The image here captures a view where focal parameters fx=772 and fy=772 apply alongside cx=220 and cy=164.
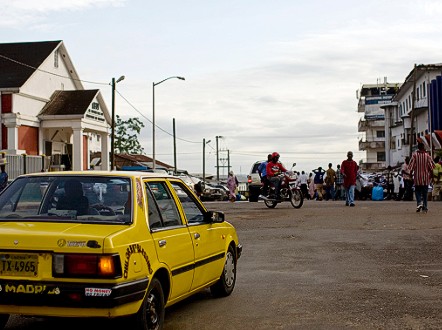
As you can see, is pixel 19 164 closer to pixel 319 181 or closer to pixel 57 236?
pixel 319 181

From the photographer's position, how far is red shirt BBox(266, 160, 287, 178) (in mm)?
24234

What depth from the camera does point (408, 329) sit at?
674cm

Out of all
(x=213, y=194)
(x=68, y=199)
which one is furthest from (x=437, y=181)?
(x=68, y=199)

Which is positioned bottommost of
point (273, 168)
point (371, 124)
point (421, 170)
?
point (421, 170)

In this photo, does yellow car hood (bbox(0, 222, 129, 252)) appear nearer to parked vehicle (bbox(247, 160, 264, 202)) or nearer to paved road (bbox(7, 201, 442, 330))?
paved road (bbox(7, 201, 442, 330))

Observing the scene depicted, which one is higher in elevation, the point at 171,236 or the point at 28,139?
the point at 28,139

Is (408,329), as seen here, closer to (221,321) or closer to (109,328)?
(221,321)

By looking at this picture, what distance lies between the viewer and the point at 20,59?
51156mm

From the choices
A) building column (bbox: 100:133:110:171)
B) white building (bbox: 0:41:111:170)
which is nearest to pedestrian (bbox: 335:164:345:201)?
white building (bbox: 0:41:111:170)

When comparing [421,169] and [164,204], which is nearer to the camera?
[164,204]

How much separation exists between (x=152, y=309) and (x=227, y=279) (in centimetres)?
246

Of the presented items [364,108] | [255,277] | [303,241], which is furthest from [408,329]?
[364,108]

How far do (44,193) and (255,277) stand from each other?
151 inches

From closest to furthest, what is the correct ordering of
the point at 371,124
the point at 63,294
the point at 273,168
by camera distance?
the point at 63,294 → the point at 273,168 → the point at 371,124
